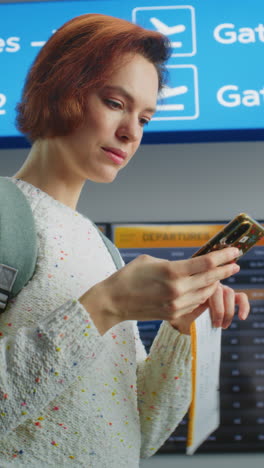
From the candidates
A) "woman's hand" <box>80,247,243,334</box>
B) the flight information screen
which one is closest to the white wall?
the flight information screen

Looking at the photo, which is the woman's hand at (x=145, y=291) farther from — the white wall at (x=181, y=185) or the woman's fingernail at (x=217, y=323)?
the white wall at (x=181, y=185)

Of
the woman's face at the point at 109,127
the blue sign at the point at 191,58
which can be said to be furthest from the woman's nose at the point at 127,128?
the blue sign at the point at 191,58

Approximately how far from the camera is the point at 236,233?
69 cm

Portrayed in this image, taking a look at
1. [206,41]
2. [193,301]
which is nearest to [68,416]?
[193,301]

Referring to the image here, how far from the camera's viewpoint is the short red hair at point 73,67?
0.79 meters

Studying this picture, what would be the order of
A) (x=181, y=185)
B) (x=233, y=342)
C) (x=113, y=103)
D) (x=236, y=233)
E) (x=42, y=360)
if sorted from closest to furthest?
(x=42, y=360) → (x=236, y=233) → (x=113, y=103) → (x=233, y=342) → (x=181, y=185)

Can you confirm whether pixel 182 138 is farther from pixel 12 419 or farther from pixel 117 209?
pixel 12 419

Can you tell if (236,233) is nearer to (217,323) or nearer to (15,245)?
(217,323)

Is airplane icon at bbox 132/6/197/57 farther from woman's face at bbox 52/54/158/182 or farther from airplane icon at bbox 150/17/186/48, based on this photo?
woman's face at bbox 52/54/158/182

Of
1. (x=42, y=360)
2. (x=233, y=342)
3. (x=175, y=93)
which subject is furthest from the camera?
(x=233, y=342)

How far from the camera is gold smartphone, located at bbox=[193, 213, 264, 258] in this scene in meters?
0.68

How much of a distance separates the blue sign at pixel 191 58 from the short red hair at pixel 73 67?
0.68 metres

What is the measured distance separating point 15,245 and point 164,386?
0.38 m

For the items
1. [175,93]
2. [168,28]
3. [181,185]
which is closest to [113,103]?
[175,93]
